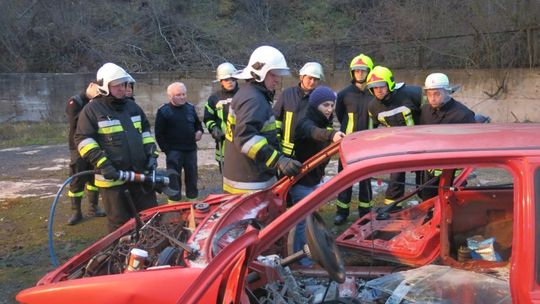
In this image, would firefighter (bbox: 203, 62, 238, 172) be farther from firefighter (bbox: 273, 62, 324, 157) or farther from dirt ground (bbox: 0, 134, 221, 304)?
dirt ground (bbox: 0, 134, 221, 304)

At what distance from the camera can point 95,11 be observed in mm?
18219

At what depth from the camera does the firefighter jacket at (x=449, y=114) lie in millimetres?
4809

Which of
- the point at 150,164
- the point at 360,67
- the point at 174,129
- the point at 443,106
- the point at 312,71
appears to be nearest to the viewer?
the point at 150,164

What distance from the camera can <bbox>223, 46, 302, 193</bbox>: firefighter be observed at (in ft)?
11.5

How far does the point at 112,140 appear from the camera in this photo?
160 inches

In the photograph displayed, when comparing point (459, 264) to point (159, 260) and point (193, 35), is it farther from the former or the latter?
point (193, 35)

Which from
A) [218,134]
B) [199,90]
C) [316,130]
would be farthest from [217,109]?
[199,90]

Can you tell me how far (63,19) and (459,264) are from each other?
1642 cm

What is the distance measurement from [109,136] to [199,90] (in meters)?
10.3

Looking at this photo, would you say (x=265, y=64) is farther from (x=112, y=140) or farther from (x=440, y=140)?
(x=440, y=140)

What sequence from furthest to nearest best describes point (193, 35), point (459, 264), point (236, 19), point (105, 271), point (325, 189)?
point (236, 19) < point (193, 35) < point (459, 264) < point (105, 271) < point (325, 189)

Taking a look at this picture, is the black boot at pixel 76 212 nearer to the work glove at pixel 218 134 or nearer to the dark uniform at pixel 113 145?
the work glove at pixel 218 134

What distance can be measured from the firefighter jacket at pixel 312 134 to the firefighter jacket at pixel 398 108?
25.1 inches

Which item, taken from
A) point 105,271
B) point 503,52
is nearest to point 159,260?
point 105,271
